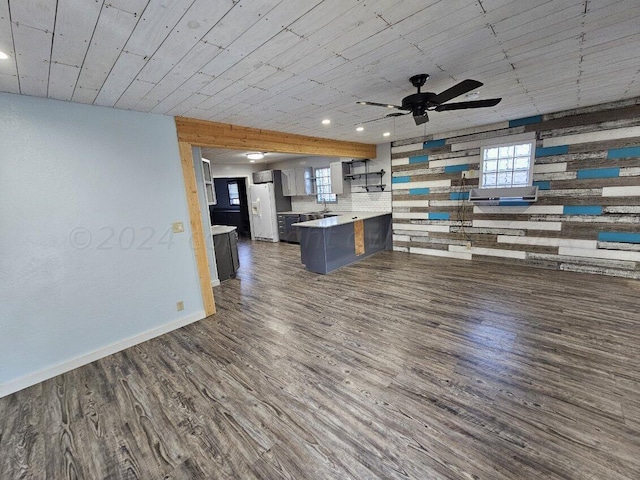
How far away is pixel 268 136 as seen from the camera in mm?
4094

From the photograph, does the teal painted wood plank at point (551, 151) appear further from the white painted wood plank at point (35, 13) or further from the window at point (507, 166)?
the white painted wood plank at point (35, 13)

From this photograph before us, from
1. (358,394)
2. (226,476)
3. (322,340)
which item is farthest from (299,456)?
(322,340)

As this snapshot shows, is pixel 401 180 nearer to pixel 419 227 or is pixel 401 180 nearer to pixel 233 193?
pixel 419 227

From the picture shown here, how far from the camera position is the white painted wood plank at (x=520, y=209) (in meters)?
4.41

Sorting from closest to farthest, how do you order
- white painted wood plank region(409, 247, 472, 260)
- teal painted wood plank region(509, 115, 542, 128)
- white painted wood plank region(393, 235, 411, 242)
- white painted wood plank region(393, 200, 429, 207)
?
teal painted wood plank region(509, 115, 542, 128)
white painted wood plank region(409, 247, 472, 260)
white painted wood plank region(393, 200, 429, 207)
white painted wood plank region(393, 235, 411, 242)

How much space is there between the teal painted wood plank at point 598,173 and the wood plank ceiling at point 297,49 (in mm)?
1550

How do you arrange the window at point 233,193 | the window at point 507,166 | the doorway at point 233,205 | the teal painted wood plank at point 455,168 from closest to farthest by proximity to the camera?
the window at point 507,166
the teal painted wood plank at point 455,168
the doorway at point 233,205
the window at point 233,193

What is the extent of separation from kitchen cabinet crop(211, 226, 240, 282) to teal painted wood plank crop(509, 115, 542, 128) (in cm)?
528

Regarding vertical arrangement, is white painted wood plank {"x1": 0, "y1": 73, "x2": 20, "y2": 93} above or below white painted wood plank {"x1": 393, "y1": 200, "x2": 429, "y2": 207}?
above

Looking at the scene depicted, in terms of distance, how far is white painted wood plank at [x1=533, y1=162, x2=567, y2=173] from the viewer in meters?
4.26

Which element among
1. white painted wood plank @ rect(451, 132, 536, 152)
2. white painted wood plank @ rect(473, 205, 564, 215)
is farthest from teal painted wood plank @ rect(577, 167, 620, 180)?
white painted wood plank @ rect(451, 132, 536, 152)

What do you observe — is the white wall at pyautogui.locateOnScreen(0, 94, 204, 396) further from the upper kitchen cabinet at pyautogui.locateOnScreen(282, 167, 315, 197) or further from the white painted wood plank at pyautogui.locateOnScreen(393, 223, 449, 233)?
the upper kitchen cabinet at pyautogui.locateOnScreen(282, 167, 315, 197)

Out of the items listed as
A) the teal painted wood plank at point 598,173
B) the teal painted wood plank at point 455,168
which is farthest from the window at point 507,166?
the teal painted wood plank at point 598,173

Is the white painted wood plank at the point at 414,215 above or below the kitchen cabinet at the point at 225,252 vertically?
above
